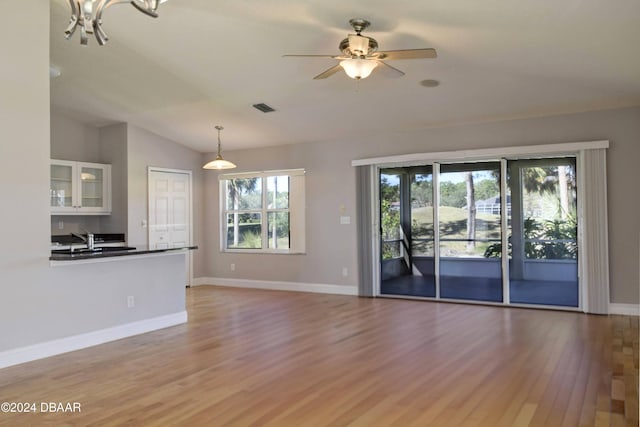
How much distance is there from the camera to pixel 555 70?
480cm

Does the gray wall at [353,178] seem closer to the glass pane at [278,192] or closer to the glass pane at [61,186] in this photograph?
the glass pane at [278,192]

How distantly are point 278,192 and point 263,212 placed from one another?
1.54ft

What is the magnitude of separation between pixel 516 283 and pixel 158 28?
5.25 m

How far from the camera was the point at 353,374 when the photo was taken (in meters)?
3.71

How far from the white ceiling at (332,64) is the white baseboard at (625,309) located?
2.37 m

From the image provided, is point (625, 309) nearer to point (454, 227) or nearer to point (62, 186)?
point (454, 227)

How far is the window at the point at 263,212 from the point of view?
317 inches

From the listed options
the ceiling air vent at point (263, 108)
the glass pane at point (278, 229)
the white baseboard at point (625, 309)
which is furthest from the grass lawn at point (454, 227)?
the ceiling air vent at point (263, 108)

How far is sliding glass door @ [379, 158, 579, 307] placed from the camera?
6.19 m

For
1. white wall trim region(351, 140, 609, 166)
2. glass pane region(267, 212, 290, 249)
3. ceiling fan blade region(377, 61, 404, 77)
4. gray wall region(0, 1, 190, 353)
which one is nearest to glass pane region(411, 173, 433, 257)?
white wall trim region(351, 140, 609, 166)

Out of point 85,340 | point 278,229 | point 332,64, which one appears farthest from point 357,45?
point 278,229

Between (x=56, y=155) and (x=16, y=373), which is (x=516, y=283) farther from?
(x=56, y=155)

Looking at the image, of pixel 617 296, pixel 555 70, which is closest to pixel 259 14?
pixel 555 70

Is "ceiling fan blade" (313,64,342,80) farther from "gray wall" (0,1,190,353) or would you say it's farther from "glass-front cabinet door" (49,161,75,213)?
"glass-front cabinet door" (49,161,75,213)
